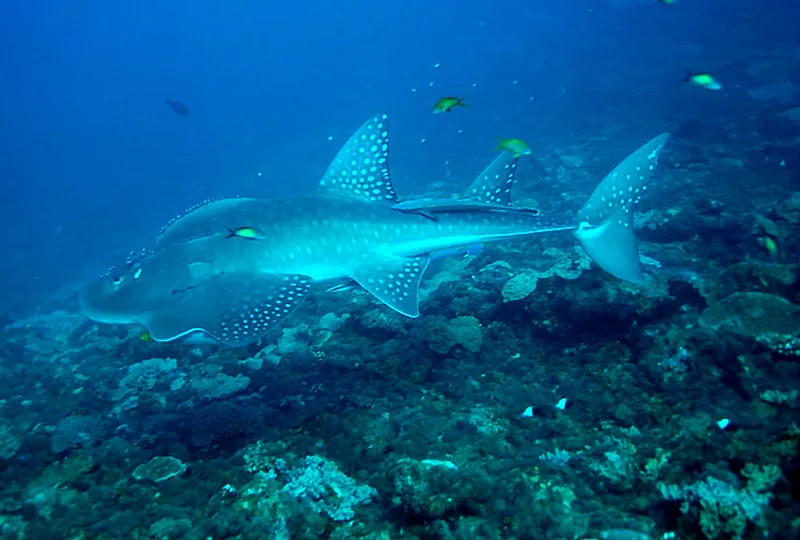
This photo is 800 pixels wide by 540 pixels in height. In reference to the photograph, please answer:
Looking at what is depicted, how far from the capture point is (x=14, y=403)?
22.5 feet

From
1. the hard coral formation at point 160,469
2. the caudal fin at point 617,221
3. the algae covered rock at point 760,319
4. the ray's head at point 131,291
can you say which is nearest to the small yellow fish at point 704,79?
the caudal fin at point 617,221

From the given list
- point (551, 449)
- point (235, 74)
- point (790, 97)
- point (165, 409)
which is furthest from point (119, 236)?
point (235, 74)

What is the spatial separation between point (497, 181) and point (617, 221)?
162cm

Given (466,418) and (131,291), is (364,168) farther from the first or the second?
(466,418)

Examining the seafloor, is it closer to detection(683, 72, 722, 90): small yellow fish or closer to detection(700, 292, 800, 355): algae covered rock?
detection(700, 292, 800, 355): algae covered rock

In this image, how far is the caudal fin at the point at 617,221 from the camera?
5402 millimetres

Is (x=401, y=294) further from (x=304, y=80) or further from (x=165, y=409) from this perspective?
(x=304, y=80)

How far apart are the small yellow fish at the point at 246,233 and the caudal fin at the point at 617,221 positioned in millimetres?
4031

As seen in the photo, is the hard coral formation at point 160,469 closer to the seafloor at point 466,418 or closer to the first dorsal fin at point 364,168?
the seafloor at point 466,418

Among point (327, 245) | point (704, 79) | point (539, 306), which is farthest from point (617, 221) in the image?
point (704, 79)

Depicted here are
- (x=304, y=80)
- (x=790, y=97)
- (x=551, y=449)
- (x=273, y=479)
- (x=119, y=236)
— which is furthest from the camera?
(x=304, y=80)

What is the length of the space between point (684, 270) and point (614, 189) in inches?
108

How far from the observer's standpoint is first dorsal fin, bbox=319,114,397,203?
570 cm

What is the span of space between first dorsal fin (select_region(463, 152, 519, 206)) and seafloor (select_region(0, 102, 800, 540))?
62.8 inches
